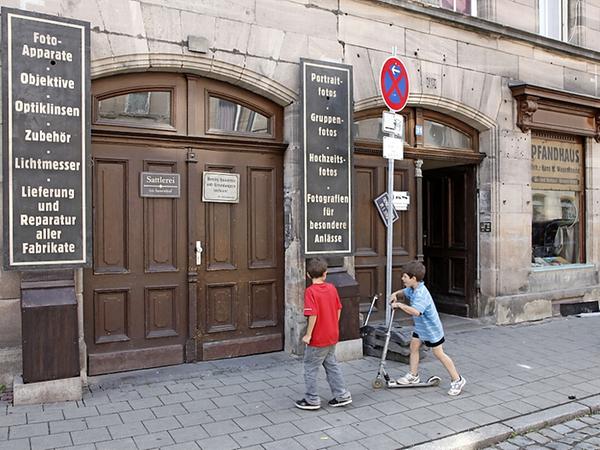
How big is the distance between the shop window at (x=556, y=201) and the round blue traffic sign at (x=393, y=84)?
14.6 ft

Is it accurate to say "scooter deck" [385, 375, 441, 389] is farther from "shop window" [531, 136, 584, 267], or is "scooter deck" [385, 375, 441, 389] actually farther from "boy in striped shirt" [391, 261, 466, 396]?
"shop window" [531, 136, 584, 267]

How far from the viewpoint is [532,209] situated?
9594 millimetres

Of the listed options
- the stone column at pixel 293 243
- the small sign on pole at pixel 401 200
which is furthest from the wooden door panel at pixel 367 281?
the stone column at pixel 293 243

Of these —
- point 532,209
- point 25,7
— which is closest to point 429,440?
point 25,7

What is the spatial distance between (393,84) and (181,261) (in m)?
3.08

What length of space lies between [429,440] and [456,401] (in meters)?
1.04

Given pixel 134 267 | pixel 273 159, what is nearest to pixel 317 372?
pixel 134 267

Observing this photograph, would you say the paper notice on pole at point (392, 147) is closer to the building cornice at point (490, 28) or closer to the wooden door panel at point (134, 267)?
the wooden door panel at point (134, 267)

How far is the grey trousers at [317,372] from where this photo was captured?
500cm

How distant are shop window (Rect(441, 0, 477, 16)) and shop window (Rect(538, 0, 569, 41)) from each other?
1.70m

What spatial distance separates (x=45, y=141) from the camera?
535 centimetres

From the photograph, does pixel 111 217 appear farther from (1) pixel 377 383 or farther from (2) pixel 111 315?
(1) pixel 377 383

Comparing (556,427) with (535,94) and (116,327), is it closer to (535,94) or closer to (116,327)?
(116,327)

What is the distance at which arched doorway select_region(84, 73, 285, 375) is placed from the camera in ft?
20.0
